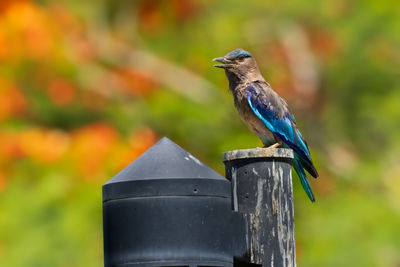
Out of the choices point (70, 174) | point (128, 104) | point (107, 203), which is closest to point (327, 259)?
point (70, 174)

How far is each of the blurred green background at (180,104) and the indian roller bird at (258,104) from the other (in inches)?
205

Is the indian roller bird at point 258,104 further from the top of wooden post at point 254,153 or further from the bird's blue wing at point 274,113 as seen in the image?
the top of wooden post at point 254,153

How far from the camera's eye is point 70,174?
42.6ft

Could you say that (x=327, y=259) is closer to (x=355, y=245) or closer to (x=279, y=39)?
(x=355, y=245)

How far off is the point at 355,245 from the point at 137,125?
4970mm

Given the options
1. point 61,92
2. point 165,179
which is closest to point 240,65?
point 165,179

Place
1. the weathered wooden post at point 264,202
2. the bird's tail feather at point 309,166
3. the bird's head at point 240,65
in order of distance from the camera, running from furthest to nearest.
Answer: the bird's head at point 240,65, the bird's tail feather at point 309,166, the weathered wooden post at point 264,202

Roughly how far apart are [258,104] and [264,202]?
2629 millimetres

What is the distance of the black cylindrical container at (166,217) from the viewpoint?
3393 mm

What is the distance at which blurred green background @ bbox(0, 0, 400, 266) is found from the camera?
12.0m

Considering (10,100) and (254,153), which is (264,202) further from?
(10,100)

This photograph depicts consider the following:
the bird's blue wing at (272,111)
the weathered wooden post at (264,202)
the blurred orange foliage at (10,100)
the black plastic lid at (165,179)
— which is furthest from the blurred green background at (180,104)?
the black plastic lid at (165,179)

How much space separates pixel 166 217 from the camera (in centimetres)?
342

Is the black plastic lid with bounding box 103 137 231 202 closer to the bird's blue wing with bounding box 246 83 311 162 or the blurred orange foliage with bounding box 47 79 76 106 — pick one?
the bird's blue wing with bounding box 246 83 311 162
